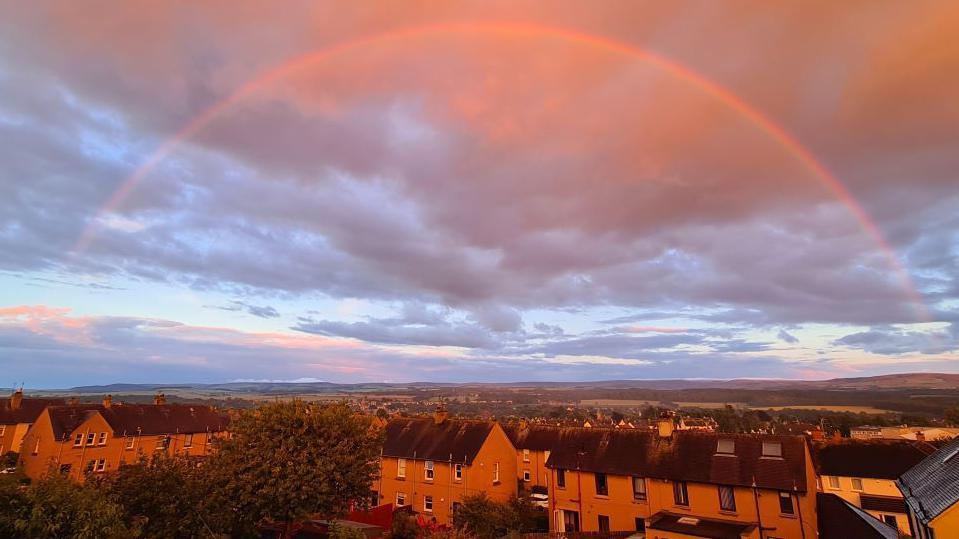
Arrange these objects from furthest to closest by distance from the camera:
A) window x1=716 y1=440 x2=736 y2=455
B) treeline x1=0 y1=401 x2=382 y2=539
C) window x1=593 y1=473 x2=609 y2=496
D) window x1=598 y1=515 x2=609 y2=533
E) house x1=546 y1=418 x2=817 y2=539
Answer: window x1=593 y1=473 x2=609 y2=496
window x1=598 y1=515 x2=609 y2=533
window x1=716 y1=440 x2=736 y2=455
house x1=546 y1=418 x2=817 y2=539
treeline x1=0 y1=401 x2=382 y2=539

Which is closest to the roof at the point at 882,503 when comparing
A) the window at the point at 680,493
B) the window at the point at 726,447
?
the window at the point at 726,447

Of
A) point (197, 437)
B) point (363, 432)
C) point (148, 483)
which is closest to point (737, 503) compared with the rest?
point (363, 432)

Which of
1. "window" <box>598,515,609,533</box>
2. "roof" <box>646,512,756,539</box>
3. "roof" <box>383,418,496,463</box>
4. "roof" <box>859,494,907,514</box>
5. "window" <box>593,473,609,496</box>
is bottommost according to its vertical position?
"roof" <box>859,494,907,514</box>

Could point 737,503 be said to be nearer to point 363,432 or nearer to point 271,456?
point 363,432

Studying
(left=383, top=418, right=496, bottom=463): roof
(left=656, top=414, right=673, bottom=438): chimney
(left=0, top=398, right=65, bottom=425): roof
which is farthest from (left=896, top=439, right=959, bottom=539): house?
(left=0, top=398, right=65, bottom=425): roof

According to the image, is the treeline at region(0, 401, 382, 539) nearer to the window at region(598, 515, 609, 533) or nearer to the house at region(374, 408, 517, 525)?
the house at region(374, 408, 517, 525)
